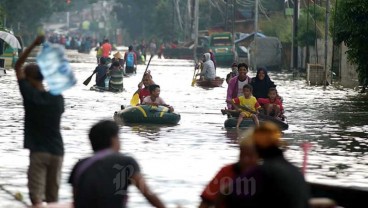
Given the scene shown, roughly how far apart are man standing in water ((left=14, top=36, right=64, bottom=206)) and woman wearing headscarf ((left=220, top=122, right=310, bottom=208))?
12.3 ft

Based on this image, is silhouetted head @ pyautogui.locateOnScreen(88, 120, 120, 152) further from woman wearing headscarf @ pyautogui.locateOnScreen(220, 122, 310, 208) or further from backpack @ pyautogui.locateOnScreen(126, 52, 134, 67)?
backpack @ pyautogui.locateOnScreen(126, 52, 134, 67)

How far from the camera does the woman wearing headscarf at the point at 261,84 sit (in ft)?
80.0

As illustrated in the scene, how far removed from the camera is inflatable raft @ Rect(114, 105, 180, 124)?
26.0 metres

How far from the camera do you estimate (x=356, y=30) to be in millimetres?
36812

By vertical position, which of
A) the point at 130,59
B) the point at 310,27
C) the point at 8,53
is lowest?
the point at 130,59

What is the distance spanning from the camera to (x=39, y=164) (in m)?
11.5

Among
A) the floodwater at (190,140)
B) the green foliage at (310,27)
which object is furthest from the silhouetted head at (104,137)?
the green foliage at (310,27)

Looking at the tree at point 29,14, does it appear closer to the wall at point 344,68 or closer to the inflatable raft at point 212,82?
the wall at point 344,68

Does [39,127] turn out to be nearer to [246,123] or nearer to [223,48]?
[246,123]

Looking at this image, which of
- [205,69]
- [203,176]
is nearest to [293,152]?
[203,176]

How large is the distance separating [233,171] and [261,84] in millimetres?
15955

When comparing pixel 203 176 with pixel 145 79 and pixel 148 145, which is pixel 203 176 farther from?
pixel 145 79

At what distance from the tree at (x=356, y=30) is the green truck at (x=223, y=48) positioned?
39.4 metres

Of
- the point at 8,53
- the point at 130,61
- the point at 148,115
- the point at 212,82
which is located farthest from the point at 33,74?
the point at 8,53
